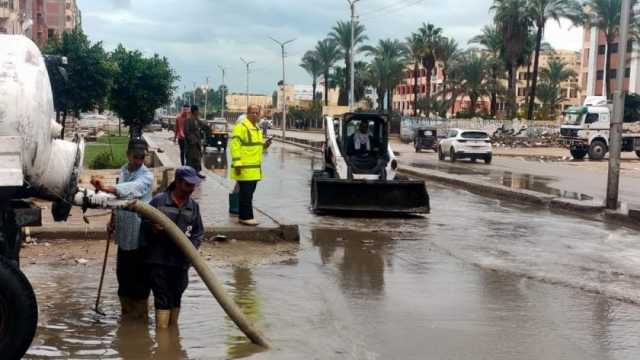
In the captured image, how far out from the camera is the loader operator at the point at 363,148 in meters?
15.4

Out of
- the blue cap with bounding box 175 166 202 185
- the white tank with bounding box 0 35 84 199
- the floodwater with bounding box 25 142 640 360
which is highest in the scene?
the white tank with bounding box 0 35 84 199

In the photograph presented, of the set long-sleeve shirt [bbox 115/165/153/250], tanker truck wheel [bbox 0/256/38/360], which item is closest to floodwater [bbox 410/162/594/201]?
long-sleeve shirt [bbox 115/165/153/250]

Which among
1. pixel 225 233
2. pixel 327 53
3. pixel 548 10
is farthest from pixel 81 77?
pixel 327 53

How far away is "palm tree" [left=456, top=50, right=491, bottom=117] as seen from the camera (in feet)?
237

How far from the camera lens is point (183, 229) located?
5.87 metres

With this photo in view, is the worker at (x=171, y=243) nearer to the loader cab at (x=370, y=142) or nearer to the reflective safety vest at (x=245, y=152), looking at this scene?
the reflective safety vest at (x=245, y=152)

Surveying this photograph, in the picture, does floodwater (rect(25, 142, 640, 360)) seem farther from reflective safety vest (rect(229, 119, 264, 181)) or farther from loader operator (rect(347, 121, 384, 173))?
loader operator (rect(347, 121, 384, 173))

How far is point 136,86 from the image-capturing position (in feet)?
93.8

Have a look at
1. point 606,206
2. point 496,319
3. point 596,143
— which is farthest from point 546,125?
point 496,319

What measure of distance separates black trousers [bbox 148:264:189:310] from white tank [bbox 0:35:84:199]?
2.88ft

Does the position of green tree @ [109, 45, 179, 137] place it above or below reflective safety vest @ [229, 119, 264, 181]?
above

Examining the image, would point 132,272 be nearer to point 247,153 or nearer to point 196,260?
point 196,260

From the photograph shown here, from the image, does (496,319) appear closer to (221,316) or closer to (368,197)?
(221,316)

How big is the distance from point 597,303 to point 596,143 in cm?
3486
